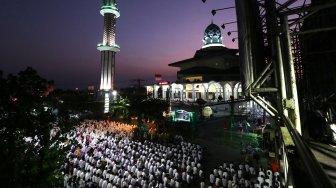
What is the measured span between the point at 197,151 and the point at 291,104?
578 inches

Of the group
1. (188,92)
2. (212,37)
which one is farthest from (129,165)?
(212,37)

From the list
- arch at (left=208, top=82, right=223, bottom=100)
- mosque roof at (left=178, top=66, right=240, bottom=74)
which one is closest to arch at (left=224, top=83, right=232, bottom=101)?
arch at (left=208, top=82, right=223, bottom=100)

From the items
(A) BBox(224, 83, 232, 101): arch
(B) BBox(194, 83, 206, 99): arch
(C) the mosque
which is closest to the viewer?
(A) BBox(224, 83, 232, 101): arch

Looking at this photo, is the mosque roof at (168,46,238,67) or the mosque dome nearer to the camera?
the mosque roof at (168,46,238,67)

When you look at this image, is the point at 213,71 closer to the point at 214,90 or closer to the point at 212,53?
the point at 214,90

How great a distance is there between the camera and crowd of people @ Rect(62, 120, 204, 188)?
13.4 m

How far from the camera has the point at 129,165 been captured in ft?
51.8

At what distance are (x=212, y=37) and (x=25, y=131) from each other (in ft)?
151

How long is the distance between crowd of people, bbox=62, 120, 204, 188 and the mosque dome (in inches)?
1347

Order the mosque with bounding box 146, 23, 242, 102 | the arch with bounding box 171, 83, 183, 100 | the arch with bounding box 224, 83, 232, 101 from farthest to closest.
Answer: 1. the arch with bounding box 171, 83, 183, 100
2. the mosque with bounding box 146, 23, 242, 102
3. the arch with bounding box 224, 83, 232, 101

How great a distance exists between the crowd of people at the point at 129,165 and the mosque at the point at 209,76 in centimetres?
1751

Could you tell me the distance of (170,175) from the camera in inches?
561

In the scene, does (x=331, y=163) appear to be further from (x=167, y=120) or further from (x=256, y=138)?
(x=167, y=120)

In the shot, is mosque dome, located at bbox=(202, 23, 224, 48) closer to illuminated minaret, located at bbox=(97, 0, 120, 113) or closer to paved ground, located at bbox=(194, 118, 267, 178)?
illuminated minaret, located at bbox=(97, 0, 120, 113)
